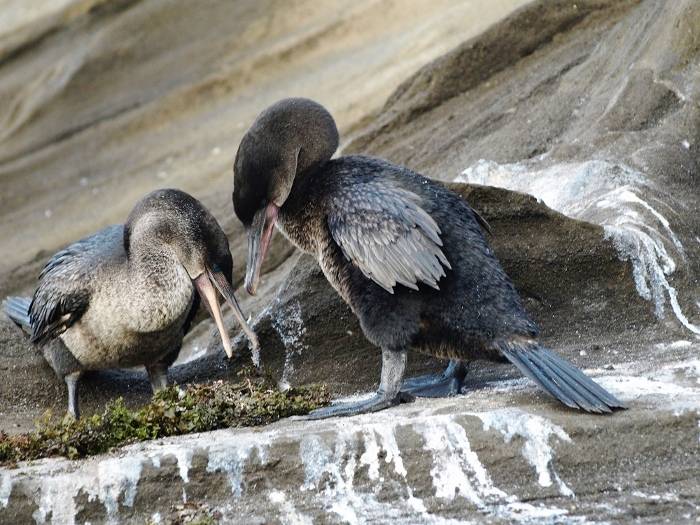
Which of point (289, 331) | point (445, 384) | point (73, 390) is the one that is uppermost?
point (73, 390)

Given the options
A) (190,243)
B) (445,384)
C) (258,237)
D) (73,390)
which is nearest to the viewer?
(445,384)

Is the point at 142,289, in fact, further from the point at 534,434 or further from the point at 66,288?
the point at 534,434

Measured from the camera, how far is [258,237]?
603 centimetres

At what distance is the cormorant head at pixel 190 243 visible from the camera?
20.7 feet

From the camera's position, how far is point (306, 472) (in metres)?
4.74

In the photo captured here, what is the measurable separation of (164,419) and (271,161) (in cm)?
142

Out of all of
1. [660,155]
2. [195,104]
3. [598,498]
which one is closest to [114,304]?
[598,498]

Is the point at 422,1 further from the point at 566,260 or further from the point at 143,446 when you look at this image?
the point at 143,446

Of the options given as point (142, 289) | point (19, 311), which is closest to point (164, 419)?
point (142, 289)

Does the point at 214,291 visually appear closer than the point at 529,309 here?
Yes

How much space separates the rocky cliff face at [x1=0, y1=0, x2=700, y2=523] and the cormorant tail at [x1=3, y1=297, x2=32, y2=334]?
0.14 m

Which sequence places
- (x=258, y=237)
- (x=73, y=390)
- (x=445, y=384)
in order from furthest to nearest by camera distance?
(x=73, y=390) → (x=258, y=237) → (x=445, y=384)

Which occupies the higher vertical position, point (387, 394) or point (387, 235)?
point (387, 235)

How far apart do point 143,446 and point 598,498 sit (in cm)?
184
